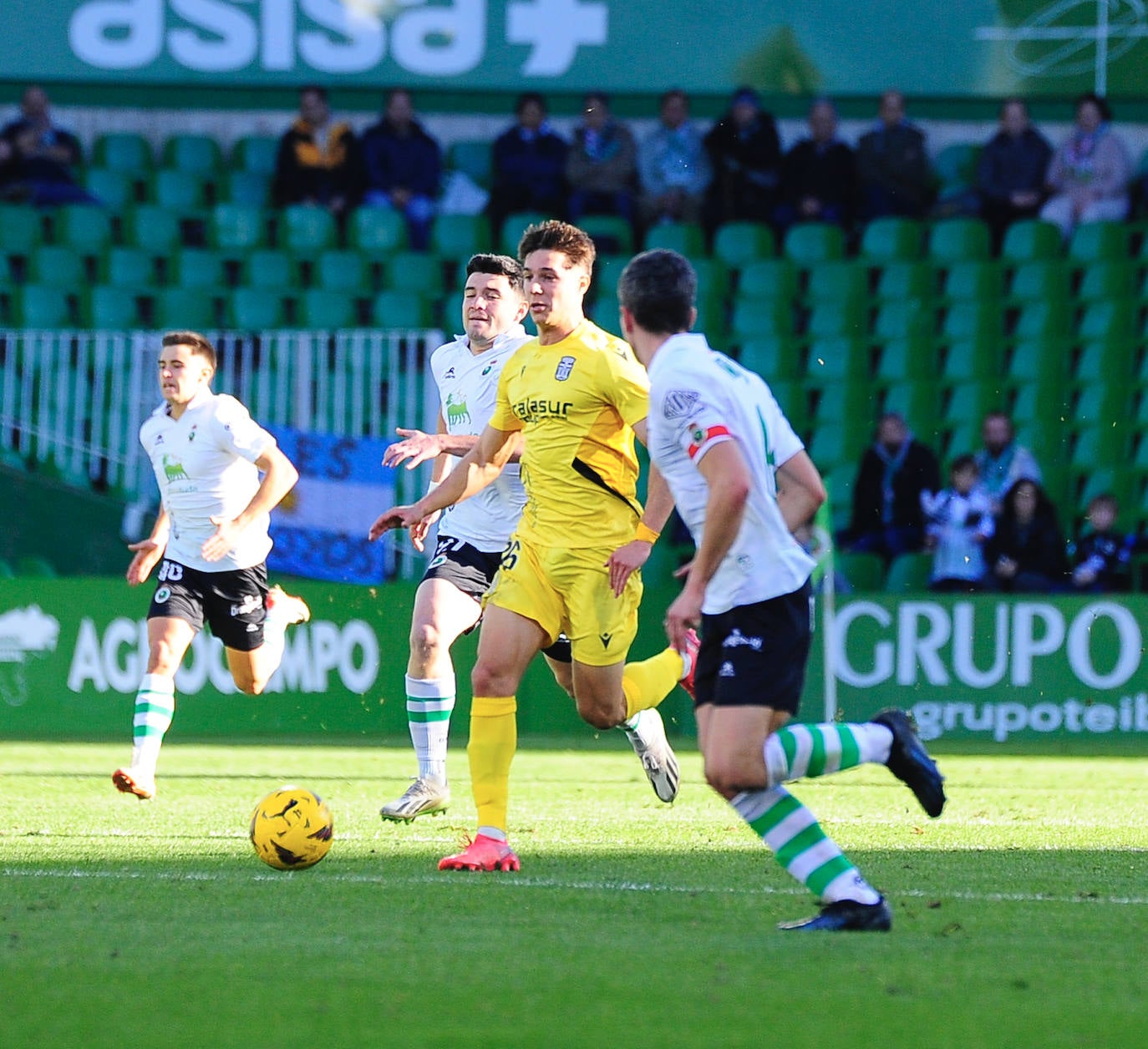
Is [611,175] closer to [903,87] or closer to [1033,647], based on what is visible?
[903,87]

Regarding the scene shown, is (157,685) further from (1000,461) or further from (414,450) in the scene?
(1000,461)

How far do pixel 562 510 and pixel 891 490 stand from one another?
28.8 ft

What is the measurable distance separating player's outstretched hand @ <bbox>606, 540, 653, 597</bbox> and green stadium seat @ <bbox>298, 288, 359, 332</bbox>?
11.5 m

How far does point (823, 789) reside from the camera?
11.0m

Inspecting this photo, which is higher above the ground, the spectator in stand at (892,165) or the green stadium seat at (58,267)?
the spectator in stand at (892,165)

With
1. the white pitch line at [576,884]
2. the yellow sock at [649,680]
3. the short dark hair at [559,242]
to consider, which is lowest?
the white pitch line at [576,884]

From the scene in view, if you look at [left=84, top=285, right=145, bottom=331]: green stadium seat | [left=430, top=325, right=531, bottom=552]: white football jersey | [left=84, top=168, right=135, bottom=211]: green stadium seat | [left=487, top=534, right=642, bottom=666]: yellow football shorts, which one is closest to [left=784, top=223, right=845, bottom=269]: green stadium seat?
[left=84, top=285, right=145, bottom=331]: green stadium seat

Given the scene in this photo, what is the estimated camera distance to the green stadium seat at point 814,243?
1862 cm

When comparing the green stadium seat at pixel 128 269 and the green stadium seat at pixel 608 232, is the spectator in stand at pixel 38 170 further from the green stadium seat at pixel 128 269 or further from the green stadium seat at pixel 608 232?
the green stadium seat at pixel 608 232

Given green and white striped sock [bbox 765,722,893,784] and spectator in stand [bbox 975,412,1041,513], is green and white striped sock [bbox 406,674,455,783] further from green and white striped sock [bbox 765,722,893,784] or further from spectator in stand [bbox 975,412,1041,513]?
spectator in stand [bbox 975,412,1041,513]

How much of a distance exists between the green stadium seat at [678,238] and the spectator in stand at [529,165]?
3.19 feet

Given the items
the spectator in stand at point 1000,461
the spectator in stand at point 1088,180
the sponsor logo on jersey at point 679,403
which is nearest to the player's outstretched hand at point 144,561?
the sponsor logo on jersey at point 679,403

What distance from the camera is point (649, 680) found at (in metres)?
8.31

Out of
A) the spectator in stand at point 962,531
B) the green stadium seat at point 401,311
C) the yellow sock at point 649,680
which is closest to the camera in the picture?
the yellow sock at point 649,680
